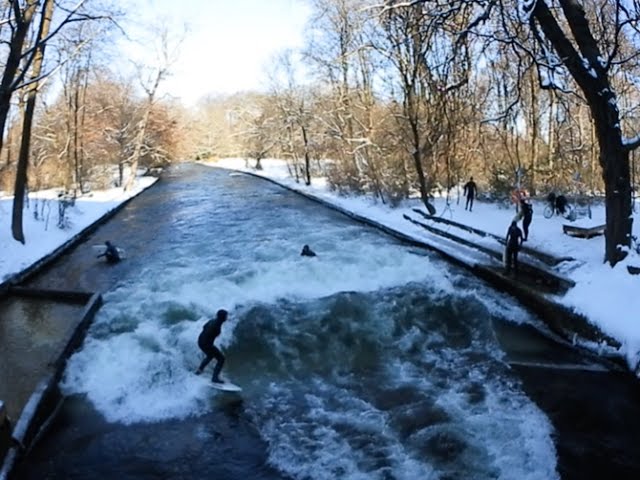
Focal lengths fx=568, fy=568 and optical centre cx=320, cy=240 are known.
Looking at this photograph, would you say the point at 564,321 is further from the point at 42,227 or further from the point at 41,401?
the point at 42,227

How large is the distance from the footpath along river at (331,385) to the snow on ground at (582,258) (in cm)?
84

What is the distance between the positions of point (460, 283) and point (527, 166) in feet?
45.3

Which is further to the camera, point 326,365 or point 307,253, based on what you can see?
point 307,253

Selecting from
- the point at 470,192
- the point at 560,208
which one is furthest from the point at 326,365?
the point at 470,192

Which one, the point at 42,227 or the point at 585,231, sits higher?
the point at 585,231

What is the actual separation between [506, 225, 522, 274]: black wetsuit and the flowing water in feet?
3.07

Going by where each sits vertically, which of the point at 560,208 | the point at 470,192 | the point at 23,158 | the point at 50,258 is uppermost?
the point at 23,158

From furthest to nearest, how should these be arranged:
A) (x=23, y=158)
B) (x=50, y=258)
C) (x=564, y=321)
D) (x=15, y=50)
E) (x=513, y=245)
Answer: (x=23, y=158) < (x=50, y=258) < (x=15, y=50) < (x=513, y=245) < (x=564, y=321)

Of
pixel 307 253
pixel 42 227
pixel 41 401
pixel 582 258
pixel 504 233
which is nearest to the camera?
pixel 41 401

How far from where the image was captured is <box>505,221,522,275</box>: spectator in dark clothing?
13.4 meters

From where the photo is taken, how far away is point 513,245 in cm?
1348

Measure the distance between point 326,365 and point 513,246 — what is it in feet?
19.3

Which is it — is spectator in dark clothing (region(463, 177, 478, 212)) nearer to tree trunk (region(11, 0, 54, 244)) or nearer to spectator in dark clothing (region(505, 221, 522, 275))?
spectator in dark clothing (region(505, 221, 522, 275))

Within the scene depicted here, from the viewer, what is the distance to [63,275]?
16.4 m
